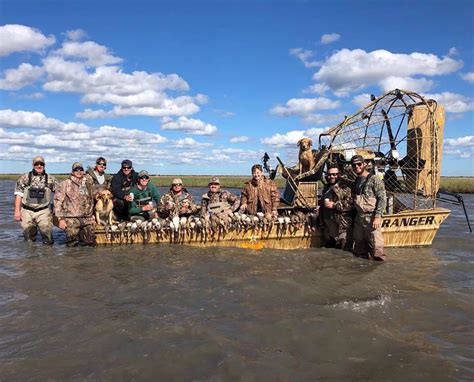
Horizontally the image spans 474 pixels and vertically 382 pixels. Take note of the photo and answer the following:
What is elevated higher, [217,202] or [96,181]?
[96,181]

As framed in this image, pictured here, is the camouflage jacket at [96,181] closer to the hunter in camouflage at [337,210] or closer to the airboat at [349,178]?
the airboat at [349,178]

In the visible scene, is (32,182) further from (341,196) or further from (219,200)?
(341,196)

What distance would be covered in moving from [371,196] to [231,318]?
5.09 metres

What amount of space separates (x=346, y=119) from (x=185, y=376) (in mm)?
9454

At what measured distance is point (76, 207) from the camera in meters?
10.3

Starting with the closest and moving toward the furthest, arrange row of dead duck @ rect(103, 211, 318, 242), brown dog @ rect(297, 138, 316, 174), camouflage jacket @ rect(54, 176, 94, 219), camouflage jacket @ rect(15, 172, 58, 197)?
camouflage jacket @ rect(54, 176, 94, 219), row of dead duck @ rect(103, 211, 318, 242), camouflage jacket @ rect(15, 172, 58, 197), brown dog @ rect(297, 138, 316, 174)

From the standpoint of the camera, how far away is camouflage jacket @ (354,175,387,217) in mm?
9164

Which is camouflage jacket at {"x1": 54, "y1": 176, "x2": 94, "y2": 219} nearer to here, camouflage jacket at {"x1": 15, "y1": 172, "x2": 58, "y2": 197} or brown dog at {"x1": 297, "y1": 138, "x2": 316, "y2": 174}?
camouflage jacket at {"x1": 15, "y1": 172, "x2": 58, "y2": 197}

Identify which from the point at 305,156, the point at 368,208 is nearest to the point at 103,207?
the point at 305,156

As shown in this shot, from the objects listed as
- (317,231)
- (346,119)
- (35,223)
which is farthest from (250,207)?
(35,223)

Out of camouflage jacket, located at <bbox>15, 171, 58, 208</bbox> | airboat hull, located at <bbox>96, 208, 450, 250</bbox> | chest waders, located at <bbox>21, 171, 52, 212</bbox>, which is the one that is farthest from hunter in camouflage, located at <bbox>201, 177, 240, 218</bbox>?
chest waders, located at <bbox>21, 171, 52, 212</bbox>

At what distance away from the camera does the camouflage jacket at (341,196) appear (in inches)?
393

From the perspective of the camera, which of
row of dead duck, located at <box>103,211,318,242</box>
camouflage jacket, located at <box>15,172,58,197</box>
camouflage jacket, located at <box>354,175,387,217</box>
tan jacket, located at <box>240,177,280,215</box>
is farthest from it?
tan jacket, located at <box>240,177,280,215</box>

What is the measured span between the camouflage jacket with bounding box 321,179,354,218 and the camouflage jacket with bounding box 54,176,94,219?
6.23m
